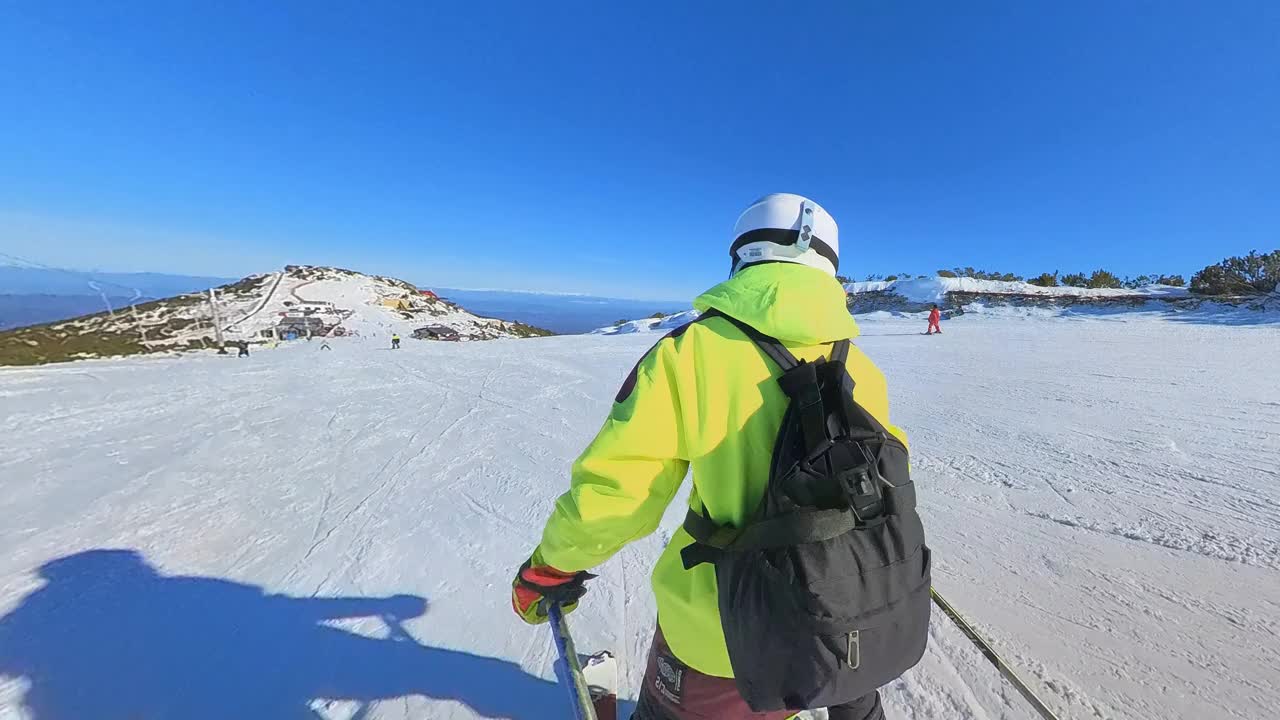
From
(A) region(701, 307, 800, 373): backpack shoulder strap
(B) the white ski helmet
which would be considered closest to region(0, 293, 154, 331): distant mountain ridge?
(B) the white ski helmet

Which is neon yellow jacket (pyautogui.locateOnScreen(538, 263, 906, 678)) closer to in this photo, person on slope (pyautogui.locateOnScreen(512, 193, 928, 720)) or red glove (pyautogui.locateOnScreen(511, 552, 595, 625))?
person on slope (pyautogui.locateOnScreen(512, 193, 928, 720))

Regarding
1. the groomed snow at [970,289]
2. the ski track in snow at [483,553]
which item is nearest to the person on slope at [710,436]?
the ski track in snow at [483,553]

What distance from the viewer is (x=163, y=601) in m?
2.59

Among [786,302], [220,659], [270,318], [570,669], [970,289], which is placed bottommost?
[270,318]

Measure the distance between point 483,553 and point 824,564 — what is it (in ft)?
9.30

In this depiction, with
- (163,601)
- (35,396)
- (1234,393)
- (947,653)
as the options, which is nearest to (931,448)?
(947,653)

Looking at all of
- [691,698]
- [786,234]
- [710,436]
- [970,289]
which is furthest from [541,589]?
[970,289]

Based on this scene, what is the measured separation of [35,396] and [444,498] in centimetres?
744

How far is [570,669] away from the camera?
1632 mm

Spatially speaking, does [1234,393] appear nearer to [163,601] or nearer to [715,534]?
[715,534]

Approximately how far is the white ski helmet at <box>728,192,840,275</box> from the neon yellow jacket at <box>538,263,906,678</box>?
0.28ft

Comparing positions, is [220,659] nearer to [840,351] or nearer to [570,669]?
[570,669]

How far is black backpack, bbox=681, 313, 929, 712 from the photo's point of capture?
952 mm

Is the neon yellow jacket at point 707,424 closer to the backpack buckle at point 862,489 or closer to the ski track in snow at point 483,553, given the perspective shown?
the backpack buckle at point 862,489
